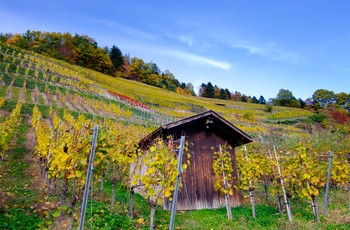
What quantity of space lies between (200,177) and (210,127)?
8.00ft

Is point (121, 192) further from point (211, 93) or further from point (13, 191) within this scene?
point (211, 93)

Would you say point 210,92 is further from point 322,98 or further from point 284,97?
point 322,98

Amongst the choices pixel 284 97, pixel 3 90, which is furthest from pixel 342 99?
pixel 3 90

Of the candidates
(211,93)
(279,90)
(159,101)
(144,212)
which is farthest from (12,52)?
(279,90)

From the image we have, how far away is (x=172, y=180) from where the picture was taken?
6.76 meters

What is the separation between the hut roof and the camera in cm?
1063

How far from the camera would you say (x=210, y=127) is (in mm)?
11727

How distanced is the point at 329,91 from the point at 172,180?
87.1 m

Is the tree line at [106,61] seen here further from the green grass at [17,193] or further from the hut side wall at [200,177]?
the hut side wall at [200,177]

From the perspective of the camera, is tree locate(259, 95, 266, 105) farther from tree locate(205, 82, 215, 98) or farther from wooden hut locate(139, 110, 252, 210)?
wooden hut locate(139, 110, 252, 210)

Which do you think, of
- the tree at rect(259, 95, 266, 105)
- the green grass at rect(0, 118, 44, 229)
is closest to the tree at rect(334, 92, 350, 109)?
the tree at rect(259, 95, 266, 105)

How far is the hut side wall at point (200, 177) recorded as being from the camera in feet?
34.2

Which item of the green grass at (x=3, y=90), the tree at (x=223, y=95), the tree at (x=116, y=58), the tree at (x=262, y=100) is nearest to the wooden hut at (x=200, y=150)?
the green grass at (x=3, y=90)

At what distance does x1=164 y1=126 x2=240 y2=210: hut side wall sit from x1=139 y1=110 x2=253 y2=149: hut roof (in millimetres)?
277
